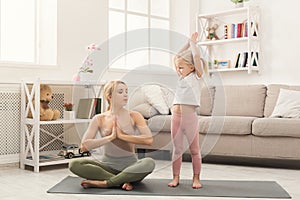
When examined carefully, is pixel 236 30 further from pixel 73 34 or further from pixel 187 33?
pixel 73 34

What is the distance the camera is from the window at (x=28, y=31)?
160 inches

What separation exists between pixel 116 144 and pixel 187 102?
0.49m

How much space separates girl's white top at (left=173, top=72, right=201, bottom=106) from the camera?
2.76m

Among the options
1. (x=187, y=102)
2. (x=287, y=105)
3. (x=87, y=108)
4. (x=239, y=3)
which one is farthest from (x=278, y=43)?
(x=187, y=102)

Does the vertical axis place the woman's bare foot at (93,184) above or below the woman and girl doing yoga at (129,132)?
below

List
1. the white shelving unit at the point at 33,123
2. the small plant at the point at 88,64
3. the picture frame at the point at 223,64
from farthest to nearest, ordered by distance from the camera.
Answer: the picture frame at the point at 223,64
the small plant at the point at 88,64
the white shelving unit at the point at 33,123

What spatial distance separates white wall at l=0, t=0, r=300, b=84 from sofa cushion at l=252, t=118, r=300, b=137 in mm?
1060

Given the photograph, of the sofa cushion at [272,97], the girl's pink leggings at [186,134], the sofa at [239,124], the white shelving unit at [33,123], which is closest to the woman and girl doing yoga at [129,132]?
the girl's pink leggings at [186,134]

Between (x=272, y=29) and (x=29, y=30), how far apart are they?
2.51 meters

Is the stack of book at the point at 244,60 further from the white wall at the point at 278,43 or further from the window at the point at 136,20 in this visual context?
the window at the point at 136,20

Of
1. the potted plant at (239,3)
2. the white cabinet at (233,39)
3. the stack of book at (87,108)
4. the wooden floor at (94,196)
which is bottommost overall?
the wooden floor at (94,196)

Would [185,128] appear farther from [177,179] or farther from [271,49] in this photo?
[271,49]

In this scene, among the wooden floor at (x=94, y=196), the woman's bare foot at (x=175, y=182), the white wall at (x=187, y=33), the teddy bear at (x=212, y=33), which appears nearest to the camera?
the wooden floor at (x=94, y=196)

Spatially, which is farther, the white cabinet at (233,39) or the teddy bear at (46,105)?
the white cabinet at (233,39)
